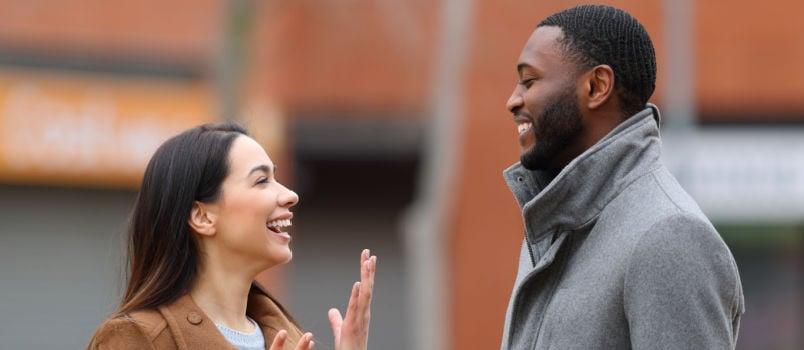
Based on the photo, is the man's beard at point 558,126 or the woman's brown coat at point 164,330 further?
the woman's brown coat at point 164,330

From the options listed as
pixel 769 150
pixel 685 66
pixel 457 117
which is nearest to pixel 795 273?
pixel 769 150

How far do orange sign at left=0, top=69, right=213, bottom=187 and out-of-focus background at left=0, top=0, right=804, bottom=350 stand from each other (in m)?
0.02

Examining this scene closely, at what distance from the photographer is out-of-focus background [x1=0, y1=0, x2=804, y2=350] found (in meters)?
17.4

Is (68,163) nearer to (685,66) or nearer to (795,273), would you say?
(685,66)

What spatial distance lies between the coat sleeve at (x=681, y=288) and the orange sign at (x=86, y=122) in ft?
47.2

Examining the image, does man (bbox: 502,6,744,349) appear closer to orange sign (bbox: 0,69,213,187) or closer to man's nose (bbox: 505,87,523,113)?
man's nose (bbox: 505,87,523,113)

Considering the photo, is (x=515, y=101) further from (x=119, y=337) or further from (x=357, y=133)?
(x=357, y=133)

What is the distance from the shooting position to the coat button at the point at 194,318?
3.74m


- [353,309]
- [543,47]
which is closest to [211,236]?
[353,309]

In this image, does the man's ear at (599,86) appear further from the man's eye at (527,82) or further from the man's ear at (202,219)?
the man's ear at (202,219)

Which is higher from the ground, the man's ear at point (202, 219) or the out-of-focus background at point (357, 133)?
the man's ear at point (202, 219)

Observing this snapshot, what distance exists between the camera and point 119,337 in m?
3.61

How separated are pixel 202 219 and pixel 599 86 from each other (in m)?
1.07

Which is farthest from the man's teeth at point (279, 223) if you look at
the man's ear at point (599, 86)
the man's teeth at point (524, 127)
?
the man's ear at point (599, 86)
